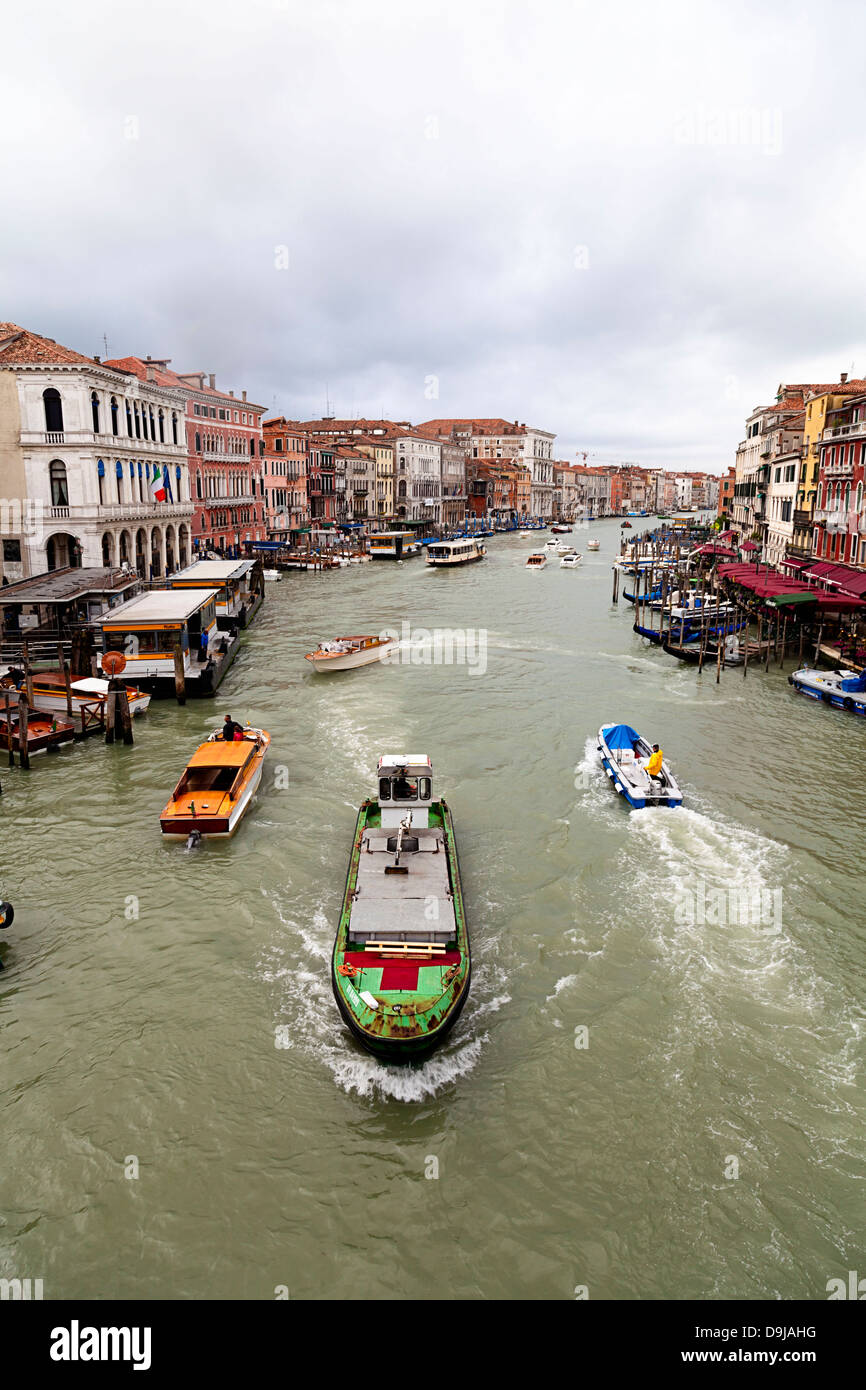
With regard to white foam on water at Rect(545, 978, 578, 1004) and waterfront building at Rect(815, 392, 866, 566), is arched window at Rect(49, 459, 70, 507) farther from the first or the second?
waterfront building at Rect(815, 392, 866, 566)

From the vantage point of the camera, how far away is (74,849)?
56.4ft

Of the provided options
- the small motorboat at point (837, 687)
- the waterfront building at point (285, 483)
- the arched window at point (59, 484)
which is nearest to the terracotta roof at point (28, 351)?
the arched window at point (59, 484)

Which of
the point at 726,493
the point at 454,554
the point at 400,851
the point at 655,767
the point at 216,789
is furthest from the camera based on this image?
the point at 726,493

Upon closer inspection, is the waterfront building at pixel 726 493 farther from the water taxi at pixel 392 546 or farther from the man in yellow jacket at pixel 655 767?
the man in yellow jacket at pixel 655 767

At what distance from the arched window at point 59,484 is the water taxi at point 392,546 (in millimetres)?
53784

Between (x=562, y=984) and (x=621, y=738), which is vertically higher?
(x=621, y=738)

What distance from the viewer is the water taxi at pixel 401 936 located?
35.0ft

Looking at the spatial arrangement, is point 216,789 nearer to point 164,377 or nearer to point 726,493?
point 164,377

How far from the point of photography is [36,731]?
23.3m

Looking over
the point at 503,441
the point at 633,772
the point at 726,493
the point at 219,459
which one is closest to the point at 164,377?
→ the point at 219,459

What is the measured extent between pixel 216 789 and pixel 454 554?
237 feet

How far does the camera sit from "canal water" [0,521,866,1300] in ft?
28.2
